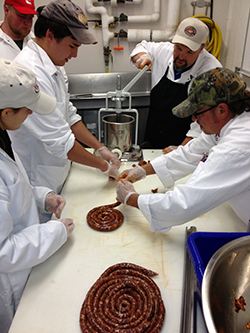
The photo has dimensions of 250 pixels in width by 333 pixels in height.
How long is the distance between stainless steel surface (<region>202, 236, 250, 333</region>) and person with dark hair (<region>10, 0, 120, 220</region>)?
114 centimetres

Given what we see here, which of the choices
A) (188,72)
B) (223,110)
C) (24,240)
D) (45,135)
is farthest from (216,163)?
(188,72)

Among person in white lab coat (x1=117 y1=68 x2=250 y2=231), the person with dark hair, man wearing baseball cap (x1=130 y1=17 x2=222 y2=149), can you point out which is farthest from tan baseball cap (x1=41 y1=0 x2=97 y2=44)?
man wearing baseball cap (x1=130 y1=17 x2=222 y2=149)

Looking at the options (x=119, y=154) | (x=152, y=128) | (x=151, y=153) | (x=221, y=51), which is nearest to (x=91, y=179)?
(x=119, y=154)

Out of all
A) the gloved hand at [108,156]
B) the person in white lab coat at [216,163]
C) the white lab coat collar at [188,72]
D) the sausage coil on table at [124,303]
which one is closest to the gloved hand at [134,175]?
the gloved hand at [108,156]

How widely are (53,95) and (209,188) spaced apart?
1.15 m

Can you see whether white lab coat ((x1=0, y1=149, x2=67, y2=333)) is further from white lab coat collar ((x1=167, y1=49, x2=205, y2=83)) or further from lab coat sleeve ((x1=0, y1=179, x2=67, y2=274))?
white lab coat collar ((x1=167, y1=49, x2=205, y2=83))

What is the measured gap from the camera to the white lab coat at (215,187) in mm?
1221

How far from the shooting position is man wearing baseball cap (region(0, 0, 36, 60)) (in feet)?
7.66

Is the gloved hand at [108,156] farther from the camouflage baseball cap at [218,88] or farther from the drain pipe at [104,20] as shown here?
the drain pipe at [104,20]

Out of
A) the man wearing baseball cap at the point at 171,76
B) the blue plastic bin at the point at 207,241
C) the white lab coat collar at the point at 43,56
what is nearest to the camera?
the blue plastic bin at the point at 207,241

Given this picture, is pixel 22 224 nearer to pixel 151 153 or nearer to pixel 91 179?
pixel 91 179

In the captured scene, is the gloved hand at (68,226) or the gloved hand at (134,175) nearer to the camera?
the gloved hand at (68,226)

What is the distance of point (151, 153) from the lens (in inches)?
94.7

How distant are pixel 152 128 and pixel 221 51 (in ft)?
6.38
